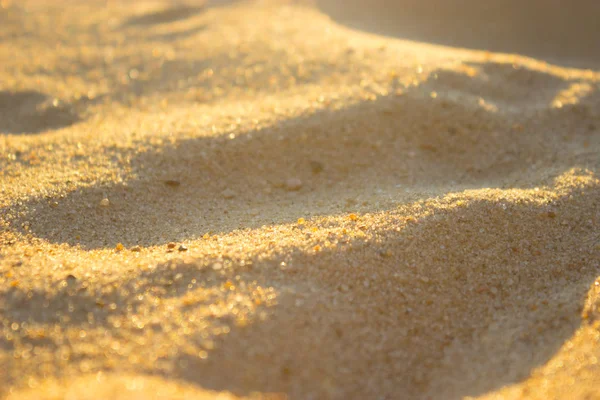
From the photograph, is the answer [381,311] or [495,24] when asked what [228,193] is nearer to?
[381,311]

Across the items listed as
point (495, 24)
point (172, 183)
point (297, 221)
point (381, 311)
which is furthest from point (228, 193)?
point (495, 24)

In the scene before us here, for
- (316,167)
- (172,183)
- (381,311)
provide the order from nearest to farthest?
(381,311), (172,183), (316,167)

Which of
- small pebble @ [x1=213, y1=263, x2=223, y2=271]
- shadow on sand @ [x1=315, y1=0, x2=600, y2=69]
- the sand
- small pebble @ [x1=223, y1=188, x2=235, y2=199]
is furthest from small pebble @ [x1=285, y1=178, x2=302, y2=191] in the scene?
shadow on sand @ [x1=315, y1=0, x2=600, y2=69]

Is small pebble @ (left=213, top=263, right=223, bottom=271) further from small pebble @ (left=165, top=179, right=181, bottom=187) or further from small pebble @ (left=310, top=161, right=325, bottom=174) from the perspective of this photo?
small pebble @ (left=310, top=161, right=325, bottom=174)

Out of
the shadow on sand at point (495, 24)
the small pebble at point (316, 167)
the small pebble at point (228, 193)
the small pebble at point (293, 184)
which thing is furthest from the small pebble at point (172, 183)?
the shadow on sand at point (495, 24)

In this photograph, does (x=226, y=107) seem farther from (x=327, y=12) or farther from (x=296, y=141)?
(x=327, y=12)

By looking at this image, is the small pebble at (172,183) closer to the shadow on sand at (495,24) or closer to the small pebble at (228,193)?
the small pebble at (228,193)
